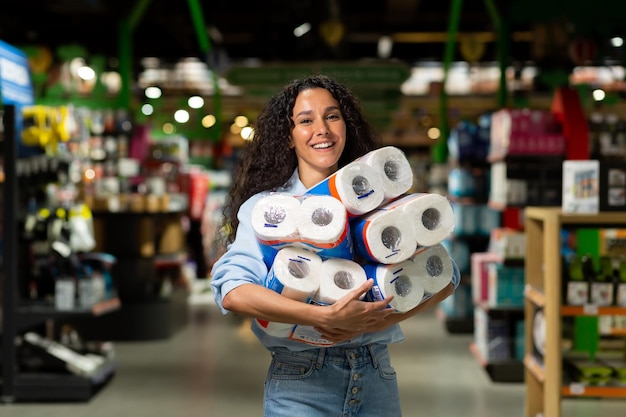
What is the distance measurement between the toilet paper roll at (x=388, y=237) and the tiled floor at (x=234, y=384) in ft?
13.2

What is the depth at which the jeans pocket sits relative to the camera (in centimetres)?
224

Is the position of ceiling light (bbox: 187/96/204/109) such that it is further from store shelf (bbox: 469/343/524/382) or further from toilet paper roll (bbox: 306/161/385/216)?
toilet paper roll (bbox: 306/161/385/216)

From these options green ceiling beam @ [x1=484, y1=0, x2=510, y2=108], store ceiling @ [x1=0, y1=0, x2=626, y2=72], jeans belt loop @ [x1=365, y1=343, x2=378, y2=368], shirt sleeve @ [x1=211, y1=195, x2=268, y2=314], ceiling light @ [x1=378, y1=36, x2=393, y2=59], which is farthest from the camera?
ceiling light @ [x1=378, y1=36, x2=393, y2=59]

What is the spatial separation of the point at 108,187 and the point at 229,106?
948cm

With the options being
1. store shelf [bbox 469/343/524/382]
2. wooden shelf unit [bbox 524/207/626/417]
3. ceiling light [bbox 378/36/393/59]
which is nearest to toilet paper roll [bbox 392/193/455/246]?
wooden shelf unit [bbox 524/207/626/417]

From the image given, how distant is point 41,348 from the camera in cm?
635

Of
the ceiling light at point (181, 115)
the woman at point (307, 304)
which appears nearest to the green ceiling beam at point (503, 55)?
the ceiling light at point (181, 115)

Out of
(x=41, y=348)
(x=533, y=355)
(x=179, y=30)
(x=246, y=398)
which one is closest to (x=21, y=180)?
(x=41, y=348)

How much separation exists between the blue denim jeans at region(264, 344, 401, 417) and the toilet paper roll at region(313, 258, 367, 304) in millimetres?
224

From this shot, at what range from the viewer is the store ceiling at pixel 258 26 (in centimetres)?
1212

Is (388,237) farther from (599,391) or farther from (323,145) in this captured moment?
(599,391)

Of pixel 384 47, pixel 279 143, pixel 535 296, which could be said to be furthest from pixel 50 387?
pixel 384 47

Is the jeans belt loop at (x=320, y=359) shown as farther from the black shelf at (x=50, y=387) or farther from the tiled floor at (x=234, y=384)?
the black shelf at (x=50, y=387)

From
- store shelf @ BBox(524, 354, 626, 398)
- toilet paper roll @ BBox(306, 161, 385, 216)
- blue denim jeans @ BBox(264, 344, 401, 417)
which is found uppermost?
toilet paper roll @ BBox(306, 161, 385, 216)
